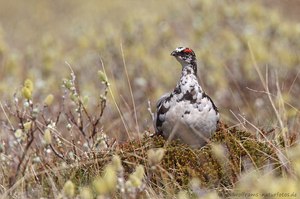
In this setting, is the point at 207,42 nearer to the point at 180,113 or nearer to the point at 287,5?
the point at 287,5

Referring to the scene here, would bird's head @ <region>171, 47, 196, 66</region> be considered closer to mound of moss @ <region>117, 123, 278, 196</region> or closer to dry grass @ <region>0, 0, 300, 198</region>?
dry grass @ <region>0, 0, 300, 198</region>

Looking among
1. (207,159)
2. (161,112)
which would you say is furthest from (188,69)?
(207,159)

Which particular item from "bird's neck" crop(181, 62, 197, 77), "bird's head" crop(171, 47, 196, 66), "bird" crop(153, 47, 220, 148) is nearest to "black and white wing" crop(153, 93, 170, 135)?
"bird" crop(153, 47, 220, 148)

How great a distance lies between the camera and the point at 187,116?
562cm

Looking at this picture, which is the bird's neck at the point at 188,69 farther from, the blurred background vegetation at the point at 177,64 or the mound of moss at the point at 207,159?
the blurred background vegetation at the point at 177,64

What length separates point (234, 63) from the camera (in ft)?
38.0

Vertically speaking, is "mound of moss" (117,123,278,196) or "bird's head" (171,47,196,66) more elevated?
"bird's head" (171,47,196,66)

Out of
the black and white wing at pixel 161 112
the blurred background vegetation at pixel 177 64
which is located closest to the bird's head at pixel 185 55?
the black and white wing at pixel 161 112

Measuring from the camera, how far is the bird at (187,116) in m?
5.62

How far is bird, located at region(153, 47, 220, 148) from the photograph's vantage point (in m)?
5.62

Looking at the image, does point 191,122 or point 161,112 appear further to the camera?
point 161,112

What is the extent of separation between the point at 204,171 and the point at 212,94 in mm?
5554

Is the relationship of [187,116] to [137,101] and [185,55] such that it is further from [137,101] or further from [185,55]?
[137,101]

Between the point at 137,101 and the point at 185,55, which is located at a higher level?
the point at 185,55
